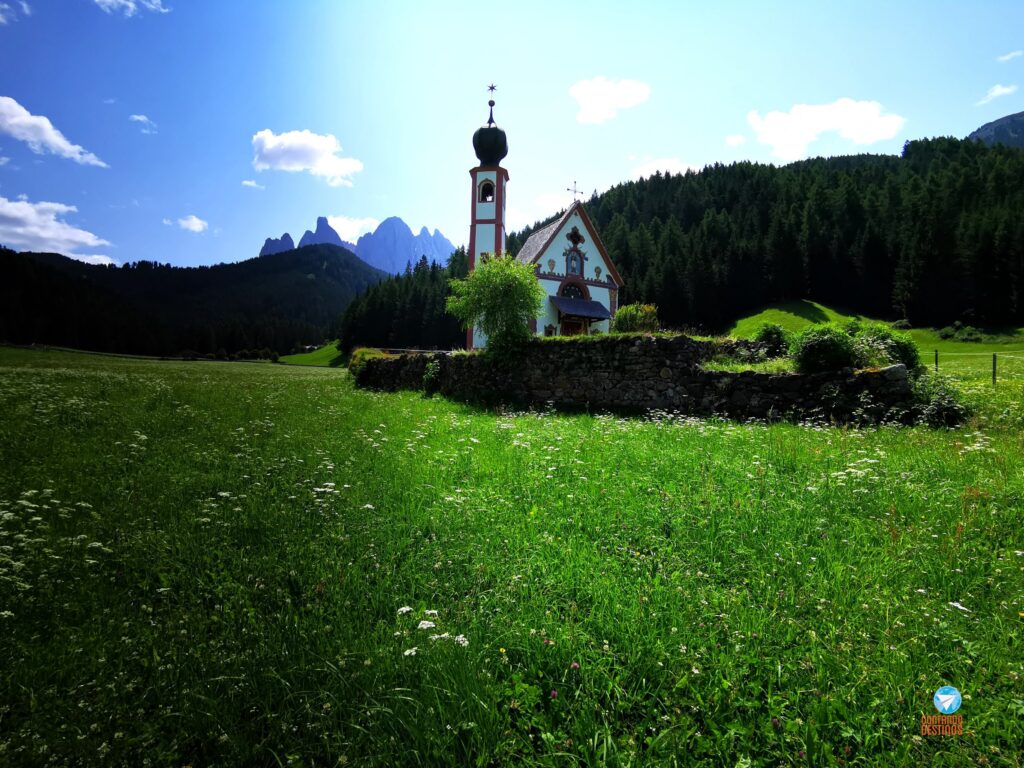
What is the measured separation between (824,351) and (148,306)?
197 m

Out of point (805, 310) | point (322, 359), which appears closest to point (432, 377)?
point (805, 310)

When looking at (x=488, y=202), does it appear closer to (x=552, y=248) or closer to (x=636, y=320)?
(x=552, y=248)

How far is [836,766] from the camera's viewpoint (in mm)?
2244

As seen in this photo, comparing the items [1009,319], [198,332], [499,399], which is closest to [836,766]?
[499,399]

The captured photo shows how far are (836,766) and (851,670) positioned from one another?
2.52ft

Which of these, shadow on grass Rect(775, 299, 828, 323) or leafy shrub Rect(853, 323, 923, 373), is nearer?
leafy shrub Rect(853, 323, 923, 373)

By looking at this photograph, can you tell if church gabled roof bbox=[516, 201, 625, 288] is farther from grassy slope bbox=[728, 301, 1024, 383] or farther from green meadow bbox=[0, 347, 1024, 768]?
green meadow bbox=[0, 347, 1024, 768]

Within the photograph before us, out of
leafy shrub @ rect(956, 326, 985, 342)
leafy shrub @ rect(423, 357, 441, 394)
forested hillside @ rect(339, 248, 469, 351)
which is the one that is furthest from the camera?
forested hillside @ rect(339, 248, 469, 351)

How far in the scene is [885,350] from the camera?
454 inches

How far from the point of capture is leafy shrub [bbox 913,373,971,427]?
9688 millimetres

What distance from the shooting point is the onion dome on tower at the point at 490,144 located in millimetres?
42125

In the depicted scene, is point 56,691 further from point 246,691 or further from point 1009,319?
point 1009,319

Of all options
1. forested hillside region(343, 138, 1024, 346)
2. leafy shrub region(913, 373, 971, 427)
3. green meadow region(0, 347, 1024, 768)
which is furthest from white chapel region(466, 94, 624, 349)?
green meadow region(0, 347, 1024, 768)

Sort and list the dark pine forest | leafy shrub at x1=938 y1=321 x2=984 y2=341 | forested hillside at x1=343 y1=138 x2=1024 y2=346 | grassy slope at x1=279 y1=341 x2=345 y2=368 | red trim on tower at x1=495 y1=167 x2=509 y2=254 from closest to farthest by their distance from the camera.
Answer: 1. red trim on tower at x1=495 y1=167 x2=509 y2=254
2. leafy shrub at x1=938 y1=321 x2=984 y2=341
3. forested hillside at x1=343 y1=138 x2=1024 y2=346
4. the dark pine forest
5. grassy slope at x1=279 y1=341 x2=345 y2=368
